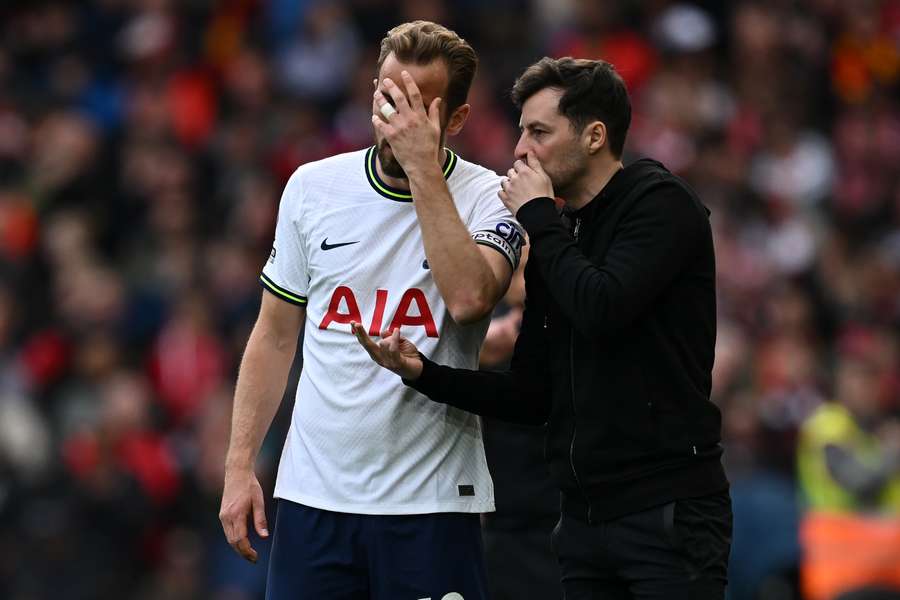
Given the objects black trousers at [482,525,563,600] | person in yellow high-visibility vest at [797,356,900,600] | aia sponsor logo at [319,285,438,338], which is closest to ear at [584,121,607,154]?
aia sponsor logo at [319,285,438,338]

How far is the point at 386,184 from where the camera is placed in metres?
4.89

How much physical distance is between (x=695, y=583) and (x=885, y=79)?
9359 mm

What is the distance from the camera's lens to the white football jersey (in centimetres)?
477

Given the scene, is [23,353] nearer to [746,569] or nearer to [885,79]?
[746,569]

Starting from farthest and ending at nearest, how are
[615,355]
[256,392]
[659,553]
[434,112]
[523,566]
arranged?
1. [523,566]
2. [256,392]
3. [434,112]
4. [615,355]
5. [659,553]

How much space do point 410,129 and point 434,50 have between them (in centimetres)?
26

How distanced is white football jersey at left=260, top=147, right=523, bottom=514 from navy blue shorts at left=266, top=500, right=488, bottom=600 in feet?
0.16

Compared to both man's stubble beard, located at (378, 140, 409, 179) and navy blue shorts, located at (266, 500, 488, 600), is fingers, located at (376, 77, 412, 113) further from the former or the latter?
navy blue shorts, located at (266, 500, 488, 600)

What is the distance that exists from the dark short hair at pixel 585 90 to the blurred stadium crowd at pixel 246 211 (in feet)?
16.7

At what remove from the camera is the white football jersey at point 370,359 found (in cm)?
477

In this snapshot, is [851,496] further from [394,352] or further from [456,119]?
[394,352]

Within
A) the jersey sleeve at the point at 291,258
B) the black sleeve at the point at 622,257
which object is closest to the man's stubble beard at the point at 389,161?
the jersey sleeve at the point at 291,258

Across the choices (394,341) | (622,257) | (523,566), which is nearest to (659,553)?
(622,257)

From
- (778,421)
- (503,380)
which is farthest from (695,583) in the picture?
(778,421)
